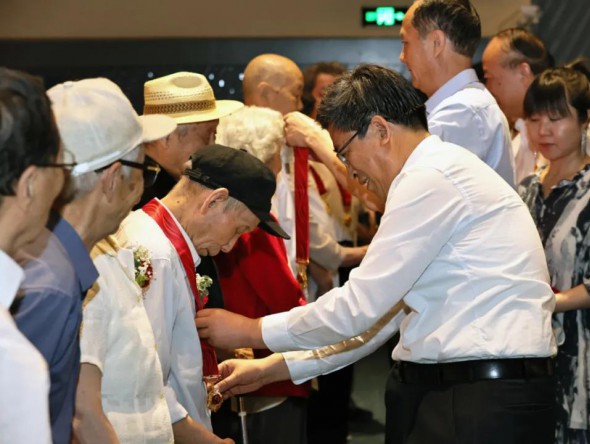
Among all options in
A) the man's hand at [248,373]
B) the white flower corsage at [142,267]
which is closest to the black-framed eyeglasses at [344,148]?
the white flower corsage at [142,267]

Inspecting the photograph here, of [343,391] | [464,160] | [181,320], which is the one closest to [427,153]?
[464,160]

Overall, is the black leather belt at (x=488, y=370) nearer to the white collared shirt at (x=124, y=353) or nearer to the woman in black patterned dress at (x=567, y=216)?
the white collared shirt at (x=124, y=353)

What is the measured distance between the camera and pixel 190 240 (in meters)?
2.94

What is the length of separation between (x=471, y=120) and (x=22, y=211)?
8.38 ft

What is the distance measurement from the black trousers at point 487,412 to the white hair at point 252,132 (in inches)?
53.8

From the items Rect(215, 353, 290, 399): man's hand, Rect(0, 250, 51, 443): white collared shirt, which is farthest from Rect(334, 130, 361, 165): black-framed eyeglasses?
Rect(0, 250, 51, 443): white collared shirt

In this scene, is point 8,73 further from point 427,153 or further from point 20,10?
point 20,10

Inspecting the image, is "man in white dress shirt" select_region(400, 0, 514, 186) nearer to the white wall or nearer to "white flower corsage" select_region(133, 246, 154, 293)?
"white flower corsage" select_region(133, 246, 154, 293)

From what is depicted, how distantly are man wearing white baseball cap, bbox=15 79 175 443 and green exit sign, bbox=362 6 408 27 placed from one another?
6476mm

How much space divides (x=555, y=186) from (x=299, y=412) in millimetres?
1373

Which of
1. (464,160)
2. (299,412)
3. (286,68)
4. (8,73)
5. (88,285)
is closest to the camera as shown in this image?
(8,73)

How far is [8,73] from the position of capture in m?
1.66

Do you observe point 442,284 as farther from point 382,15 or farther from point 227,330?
point 382,15

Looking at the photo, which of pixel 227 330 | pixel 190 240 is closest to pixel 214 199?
pixel 190 240
